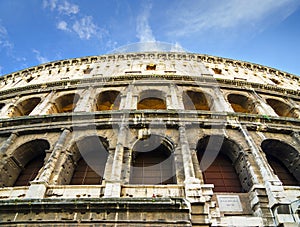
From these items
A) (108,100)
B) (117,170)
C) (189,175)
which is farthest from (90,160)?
(108,100)

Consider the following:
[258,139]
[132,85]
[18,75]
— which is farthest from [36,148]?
[18,75]

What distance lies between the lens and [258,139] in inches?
327

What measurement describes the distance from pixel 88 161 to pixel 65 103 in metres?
4.97

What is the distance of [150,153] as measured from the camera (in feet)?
27.0

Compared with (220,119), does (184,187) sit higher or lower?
lower

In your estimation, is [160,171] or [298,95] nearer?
[160,171]

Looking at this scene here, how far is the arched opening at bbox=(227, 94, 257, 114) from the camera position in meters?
11.4

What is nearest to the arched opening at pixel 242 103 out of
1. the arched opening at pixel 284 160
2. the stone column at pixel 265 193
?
the arched opening at pixel 284 160

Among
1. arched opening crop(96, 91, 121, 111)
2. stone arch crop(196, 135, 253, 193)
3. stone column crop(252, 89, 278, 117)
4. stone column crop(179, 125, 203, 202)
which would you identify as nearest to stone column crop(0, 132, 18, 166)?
arched opening crop(96, 91, 121, 111)

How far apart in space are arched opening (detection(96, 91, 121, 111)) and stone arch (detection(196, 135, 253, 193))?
17.4ft

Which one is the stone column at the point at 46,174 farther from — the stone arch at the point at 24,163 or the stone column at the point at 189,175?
the stone column at the point at 189,175

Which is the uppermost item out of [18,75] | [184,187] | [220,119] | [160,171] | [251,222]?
[18,75]

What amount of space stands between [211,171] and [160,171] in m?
1.88

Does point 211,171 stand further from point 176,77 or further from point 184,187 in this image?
point 176,77
